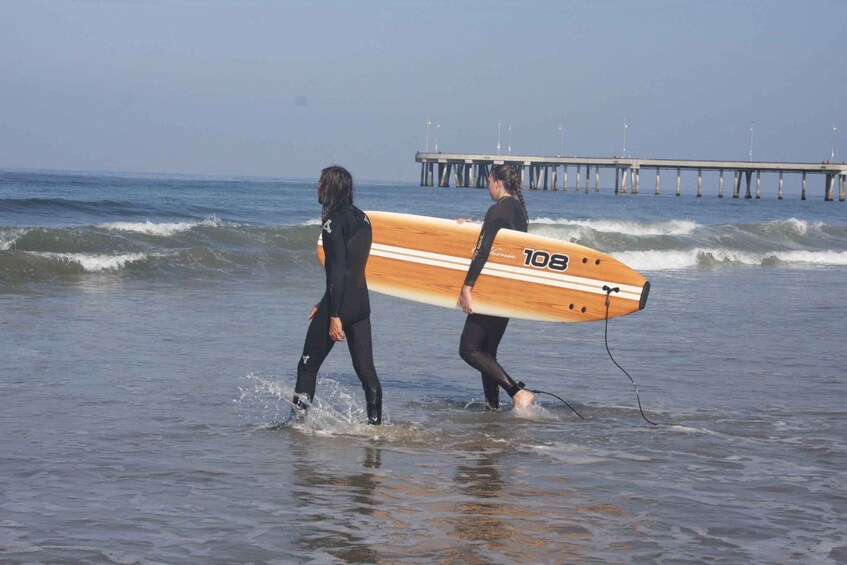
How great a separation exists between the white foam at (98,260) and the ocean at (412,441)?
2824mm

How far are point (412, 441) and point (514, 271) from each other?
1696 millimetres

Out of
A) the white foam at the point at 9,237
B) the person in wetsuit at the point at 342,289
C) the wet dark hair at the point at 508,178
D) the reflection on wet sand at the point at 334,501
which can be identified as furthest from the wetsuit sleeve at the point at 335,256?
the white foam at the point at 9,237

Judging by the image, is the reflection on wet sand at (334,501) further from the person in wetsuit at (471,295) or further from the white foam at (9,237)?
the white foam at (9,237)

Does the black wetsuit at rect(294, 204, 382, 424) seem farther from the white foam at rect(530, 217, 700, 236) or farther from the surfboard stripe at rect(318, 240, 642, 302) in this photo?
the white foam at rect(530, 217, 700, 236)

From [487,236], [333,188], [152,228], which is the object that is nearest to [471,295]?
[487,236]

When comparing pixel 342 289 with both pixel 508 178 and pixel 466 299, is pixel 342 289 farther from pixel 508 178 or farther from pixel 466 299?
pixel 508 178

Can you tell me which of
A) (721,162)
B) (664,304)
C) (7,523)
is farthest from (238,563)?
(721,162)

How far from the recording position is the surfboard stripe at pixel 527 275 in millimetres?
7229

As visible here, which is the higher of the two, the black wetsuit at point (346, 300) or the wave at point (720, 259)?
the black wetsuit at point (346, 300)

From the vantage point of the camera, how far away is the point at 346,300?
588 cm

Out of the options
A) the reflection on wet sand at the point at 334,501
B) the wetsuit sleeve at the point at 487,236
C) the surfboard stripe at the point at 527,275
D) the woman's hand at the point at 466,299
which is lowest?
the reflection on wet sand at the point at 334,501

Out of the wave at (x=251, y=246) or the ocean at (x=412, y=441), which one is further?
the wave at (x=251, y=246)

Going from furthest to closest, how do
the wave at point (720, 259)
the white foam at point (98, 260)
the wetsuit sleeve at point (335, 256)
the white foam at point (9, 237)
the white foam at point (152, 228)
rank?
1. the wave at point (720, 259)
2. the white foam at point (152, 228)
3. the white foam at point (9, 237)
4. the white foam at point (98, 260)
5. the wetsuit sleeve at point (335, 256)

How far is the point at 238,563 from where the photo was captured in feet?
12.8
